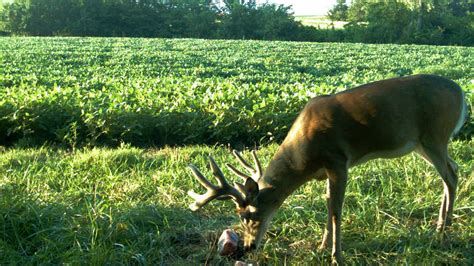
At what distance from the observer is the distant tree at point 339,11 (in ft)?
232

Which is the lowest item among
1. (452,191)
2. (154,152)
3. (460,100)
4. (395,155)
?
(154,152)

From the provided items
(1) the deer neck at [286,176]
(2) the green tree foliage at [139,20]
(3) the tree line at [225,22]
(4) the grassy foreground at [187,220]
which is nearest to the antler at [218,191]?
(1) the deer neck at [286,176]

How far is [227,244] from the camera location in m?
4.11

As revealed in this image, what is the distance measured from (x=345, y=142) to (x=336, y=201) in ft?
1.59

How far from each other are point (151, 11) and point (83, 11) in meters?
7.82

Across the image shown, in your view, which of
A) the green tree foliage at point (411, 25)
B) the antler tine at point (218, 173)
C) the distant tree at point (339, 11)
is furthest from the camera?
the distant tree at point (339, 11)

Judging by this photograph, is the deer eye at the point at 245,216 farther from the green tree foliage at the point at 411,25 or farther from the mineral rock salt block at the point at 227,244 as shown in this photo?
the green tree foliage at the point at 411,25

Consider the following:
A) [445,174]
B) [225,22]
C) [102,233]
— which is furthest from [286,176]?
[225,22]

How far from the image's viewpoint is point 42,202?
4.89 m

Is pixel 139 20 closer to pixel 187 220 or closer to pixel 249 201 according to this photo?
pixel 187 220

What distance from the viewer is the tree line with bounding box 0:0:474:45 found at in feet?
177

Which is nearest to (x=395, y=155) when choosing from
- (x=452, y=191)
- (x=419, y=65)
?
(x=452, y=191)

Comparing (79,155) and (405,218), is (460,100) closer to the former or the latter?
(405,218)

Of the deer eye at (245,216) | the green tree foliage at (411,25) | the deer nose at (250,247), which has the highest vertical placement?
the green tree foliage at (411,25)
